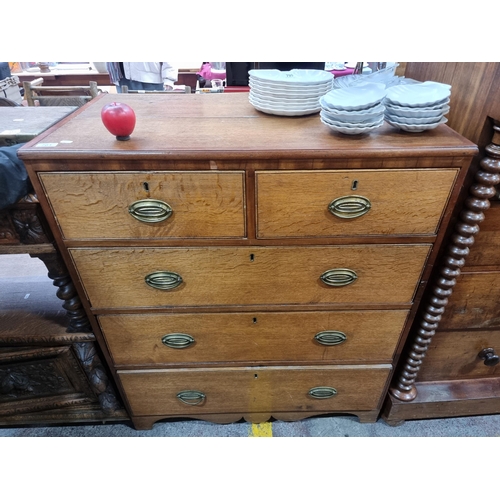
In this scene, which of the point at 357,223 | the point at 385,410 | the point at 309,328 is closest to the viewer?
the point at 357,223

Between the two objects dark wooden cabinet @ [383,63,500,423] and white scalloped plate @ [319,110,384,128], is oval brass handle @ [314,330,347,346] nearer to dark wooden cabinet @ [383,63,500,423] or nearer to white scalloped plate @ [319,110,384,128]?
dark wooden cabinet @ [383,63,500,423]

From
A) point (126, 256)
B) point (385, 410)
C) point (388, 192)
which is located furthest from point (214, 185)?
point (385, 410)

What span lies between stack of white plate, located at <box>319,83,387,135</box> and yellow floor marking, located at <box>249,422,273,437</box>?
1.27 metres

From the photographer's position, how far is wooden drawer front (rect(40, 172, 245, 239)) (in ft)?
2.79

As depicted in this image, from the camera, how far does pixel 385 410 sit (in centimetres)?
149

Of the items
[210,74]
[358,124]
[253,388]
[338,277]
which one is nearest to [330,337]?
[338,277]

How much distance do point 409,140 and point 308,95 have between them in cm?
33

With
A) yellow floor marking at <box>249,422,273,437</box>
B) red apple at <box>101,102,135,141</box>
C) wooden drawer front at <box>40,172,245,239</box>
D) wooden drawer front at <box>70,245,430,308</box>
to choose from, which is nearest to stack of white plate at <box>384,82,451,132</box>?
wooden drawer front at <box>70,245,430,308</box>

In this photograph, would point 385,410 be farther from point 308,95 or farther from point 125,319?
point 308,95

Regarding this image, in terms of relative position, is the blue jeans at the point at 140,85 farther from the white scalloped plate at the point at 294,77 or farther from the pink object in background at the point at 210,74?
the white scalloped plate at the point at 294,77

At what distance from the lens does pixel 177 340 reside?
1183 mm

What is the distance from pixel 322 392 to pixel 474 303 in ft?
2.14

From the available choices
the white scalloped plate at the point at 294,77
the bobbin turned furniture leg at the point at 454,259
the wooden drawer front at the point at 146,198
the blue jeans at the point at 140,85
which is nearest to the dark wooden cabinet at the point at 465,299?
the bobbin turned furniture leg at the point at 454,259

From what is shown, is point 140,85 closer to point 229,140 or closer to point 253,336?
point 229,140
